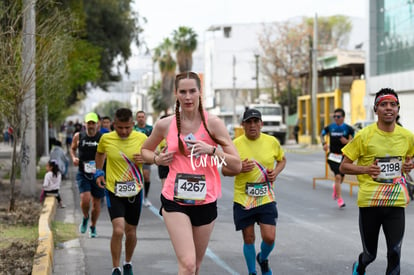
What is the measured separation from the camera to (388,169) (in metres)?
7.00

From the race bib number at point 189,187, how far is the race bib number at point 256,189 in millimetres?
2194

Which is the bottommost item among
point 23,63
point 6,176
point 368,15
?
point 6,176

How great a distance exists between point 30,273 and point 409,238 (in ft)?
17.7

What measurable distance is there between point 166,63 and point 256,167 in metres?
76.3

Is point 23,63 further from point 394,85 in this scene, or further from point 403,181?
point 394,85

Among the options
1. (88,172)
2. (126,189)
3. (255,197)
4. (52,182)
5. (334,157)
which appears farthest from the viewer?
(52,182)

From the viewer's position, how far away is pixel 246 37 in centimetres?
9938

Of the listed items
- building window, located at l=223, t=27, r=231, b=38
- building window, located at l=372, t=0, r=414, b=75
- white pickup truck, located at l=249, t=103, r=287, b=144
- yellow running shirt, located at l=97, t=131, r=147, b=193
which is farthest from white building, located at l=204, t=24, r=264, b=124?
yellow running shirt, located at l=97, t=131, r=147, b=193

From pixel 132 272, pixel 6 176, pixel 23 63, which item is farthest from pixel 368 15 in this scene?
pixel 132 272

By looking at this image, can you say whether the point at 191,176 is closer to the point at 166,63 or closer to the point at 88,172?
the point at 88,172

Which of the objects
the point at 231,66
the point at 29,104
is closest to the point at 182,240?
the point at 29,104

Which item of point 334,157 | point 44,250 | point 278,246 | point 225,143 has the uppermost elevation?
point 225,143

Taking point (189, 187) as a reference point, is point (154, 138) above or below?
above

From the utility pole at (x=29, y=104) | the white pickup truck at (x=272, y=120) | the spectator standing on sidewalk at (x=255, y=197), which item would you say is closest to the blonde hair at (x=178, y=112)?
the spectator standing on sidewalk at (x=255, y=197)
